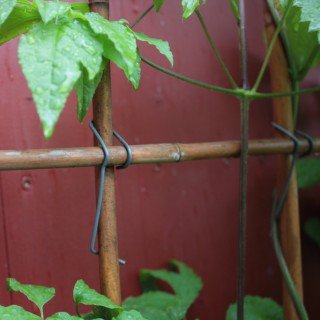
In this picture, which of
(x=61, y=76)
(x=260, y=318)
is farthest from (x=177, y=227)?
(x=61, y=76)

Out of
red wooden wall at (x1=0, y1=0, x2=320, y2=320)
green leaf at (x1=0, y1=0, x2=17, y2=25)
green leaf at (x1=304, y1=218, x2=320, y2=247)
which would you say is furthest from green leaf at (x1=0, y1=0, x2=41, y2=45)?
green leaf at (x1=304, y1=218, x2=320, y2=247)

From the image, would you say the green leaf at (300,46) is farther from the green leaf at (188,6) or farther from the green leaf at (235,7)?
the green leaf at (188,6)

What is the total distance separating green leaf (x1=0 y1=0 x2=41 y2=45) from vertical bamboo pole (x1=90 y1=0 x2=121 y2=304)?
0.39 ft

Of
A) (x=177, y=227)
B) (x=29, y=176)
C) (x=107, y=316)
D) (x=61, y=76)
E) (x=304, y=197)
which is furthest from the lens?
(x=304, y=197)

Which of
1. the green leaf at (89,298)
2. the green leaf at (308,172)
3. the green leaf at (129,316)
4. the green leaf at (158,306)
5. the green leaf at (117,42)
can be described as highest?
the green leaf at (117,42)

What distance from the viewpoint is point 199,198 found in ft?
3.45

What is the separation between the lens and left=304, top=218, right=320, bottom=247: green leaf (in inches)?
43.3

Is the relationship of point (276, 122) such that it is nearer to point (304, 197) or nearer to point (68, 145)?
point (304, 197)

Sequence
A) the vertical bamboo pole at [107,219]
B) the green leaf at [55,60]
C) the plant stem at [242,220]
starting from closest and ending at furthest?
the green leaf at [55,60], the vertical bamboo pole at [107,219], the plant stem at [242,220]

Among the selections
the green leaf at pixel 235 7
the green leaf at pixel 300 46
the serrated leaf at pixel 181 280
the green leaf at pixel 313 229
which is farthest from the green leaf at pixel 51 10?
the green leaf at pixel 313 229

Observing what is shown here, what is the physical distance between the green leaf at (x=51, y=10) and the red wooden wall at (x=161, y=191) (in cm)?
35

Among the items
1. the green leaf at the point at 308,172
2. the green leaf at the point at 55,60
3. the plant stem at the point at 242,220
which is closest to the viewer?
the green leaf at the point at 55,60

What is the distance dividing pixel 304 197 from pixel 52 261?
630 millimetres

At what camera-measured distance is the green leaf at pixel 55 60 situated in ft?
1.43
